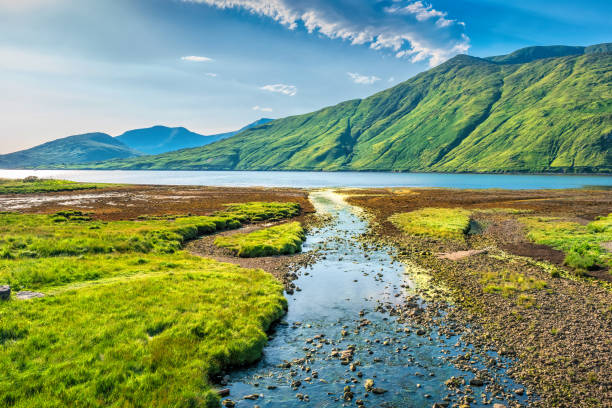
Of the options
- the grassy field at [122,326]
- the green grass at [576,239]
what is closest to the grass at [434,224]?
the green grass at [576,239]

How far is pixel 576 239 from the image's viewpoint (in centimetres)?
4147

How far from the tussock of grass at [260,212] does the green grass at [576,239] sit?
4734cm

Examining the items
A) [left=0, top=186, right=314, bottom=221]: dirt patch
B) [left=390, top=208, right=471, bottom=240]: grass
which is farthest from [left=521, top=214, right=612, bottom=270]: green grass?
[left=0, top=186, right=314, bottom=221]: dirt patch

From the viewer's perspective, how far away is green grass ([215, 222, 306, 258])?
133ft

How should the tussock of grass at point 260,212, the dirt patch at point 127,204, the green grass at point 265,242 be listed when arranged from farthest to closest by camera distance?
the dirt patch at point 127,204
the tussock of grass at point 260,212
the green grass at point 265,242

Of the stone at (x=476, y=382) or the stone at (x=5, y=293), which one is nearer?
the stone at (x=476, y=382)

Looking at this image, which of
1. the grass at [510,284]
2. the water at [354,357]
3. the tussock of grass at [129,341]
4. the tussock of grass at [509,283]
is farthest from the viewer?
the tussock of grass at [509,283]

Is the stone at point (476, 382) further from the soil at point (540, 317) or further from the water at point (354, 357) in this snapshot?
the soil at point (540, 317)

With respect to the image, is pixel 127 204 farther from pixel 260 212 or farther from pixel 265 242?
pixel 265 242

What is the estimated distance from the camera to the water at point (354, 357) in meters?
14.1

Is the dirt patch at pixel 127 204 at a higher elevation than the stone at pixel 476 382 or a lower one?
higher

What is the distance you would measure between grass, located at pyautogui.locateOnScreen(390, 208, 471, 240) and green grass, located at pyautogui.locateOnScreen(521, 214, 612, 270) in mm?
9977

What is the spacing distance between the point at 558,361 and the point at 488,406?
5.93 m

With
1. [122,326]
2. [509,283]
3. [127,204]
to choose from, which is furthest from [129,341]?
[127,204]
